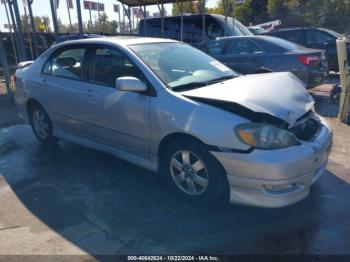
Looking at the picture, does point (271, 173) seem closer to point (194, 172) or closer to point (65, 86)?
point (194, 172)

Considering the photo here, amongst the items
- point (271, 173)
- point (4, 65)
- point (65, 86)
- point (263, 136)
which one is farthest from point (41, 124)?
point (4, 65)

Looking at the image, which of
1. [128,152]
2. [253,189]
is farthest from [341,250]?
[128,152]

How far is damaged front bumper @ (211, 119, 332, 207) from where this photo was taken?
287 cm

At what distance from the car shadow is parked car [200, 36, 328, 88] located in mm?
4069

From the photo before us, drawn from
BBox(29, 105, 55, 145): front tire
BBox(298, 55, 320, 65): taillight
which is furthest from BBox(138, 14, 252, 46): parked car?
BBox(29, 105, 55, 145): front tire

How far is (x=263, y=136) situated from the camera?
2936mm

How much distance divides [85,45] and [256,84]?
2.16m

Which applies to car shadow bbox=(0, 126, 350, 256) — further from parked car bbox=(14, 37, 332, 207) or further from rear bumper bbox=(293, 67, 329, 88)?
rear bumper bbox=(293, 67, 329, 88)

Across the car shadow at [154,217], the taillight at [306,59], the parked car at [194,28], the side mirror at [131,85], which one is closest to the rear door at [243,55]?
the taillight at [306,59]

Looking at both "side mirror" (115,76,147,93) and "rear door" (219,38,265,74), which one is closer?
"side mirror" (115,76,147,93)

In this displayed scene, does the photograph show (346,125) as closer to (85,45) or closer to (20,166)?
(85,45)

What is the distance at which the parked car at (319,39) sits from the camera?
433 inches

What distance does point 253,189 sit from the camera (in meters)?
2.99

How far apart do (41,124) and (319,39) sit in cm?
931
